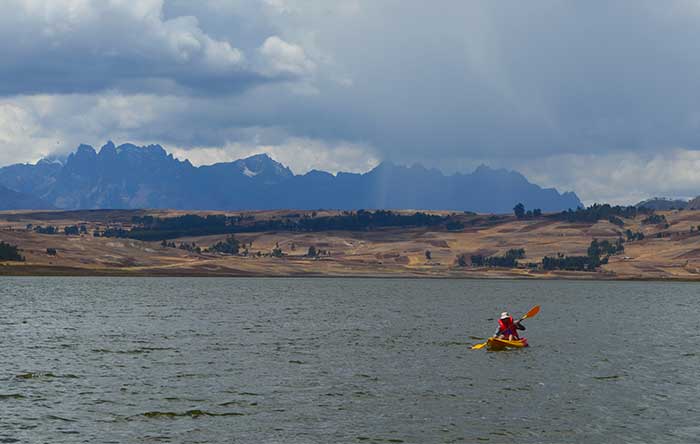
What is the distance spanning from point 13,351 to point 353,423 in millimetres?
42266

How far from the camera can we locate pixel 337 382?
59.9 m

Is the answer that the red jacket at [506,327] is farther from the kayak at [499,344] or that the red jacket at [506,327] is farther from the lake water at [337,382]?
the lake water at [337,382]

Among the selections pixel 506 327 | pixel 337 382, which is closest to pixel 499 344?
pixel 506 327

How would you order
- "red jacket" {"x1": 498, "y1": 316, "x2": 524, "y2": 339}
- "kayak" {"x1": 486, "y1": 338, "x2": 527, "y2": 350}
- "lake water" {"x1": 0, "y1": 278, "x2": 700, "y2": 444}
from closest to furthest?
"lake water" {"x1": 0, "y1": 278, "x2": 700, "y2": 444}, "kayak" {"x1": 486, "y1": 338, "x2": 527, "y2": 350}, "red jacket" {"x1": 498, "y1": 316, "x2": 524, "y2": 339}

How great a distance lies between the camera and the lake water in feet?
145

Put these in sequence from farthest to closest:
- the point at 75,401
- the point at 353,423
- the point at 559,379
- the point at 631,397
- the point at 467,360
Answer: the point at 467,360, the point at 559,379, the point at 631,397, the point at 75,401, the point at 353,423

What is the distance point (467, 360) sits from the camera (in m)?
72.9

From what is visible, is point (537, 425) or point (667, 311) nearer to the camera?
point (537, 425)

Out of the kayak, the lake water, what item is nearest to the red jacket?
the kayak

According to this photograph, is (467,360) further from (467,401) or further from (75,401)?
(75,401)

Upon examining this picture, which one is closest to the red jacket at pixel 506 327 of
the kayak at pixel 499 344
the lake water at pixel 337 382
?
the kayak at pixel 499 344

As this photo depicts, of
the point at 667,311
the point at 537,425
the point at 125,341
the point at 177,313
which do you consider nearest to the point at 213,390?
the point at 537,425

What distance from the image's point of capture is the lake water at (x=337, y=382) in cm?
4406

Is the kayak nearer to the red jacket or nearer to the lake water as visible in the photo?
the lake water
